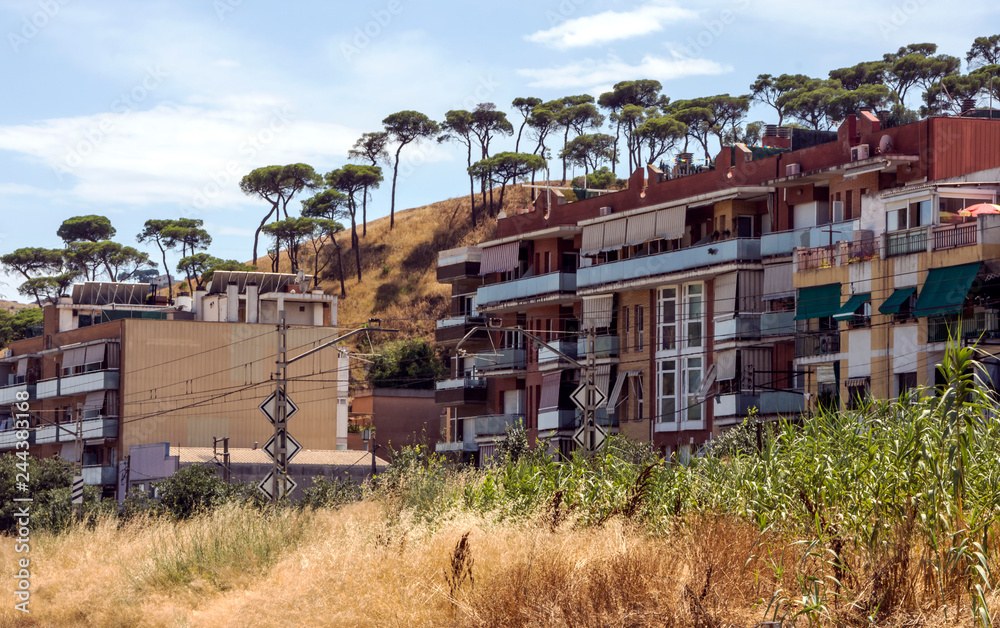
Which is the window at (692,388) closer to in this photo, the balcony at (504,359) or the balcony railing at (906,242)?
the balcony railing at (906,242)

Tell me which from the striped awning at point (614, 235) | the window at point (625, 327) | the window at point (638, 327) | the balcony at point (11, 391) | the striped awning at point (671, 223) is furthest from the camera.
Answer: the balcony at point (11, 391)

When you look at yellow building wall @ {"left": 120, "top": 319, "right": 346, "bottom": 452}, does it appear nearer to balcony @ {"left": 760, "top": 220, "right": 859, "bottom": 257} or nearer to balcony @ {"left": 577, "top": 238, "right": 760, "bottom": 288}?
balcony @ {"left": 577, "top": 238, "right": 760, "bottom": 288}

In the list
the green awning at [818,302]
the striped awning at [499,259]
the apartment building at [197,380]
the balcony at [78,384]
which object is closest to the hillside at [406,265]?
the apartment building at [197,380]

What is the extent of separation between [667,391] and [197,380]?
107 ft

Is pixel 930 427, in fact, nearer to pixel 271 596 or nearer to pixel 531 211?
pixel 271 596

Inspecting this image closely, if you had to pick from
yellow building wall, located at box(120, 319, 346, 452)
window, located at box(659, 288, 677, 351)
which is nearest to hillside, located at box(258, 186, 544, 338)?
yellow building wall, located at box(120, 319, 346, 452)

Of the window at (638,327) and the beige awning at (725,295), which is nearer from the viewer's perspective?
the beige awning at (725,295)

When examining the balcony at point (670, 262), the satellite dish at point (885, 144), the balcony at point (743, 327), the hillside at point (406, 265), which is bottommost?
the balcony at point (743, 327)

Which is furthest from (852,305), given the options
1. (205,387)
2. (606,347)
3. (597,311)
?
(205,387)

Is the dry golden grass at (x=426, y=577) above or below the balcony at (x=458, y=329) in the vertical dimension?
below

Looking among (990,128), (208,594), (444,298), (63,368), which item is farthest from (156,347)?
(208,594)

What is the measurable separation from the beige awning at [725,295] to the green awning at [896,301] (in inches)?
372

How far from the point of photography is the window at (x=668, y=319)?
175 ft

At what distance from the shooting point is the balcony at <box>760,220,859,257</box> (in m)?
45.0
